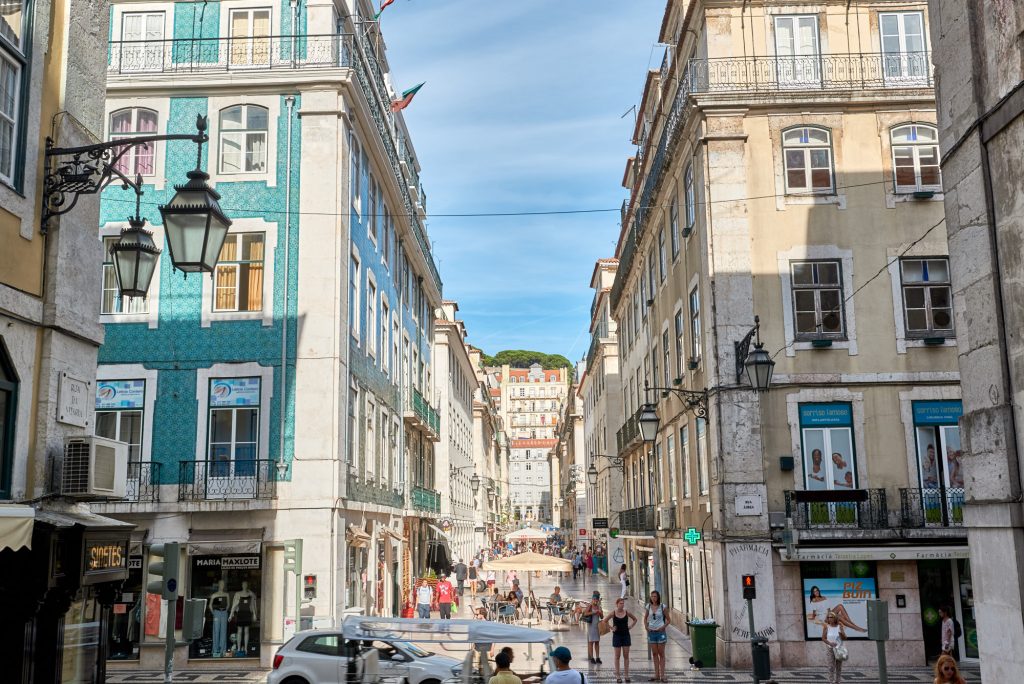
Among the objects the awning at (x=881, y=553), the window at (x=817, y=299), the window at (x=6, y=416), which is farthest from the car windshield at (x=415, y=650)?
the window at (x=817, y=299)

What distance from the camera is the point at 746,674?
1869 cm

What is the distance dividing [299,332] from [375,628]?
34.9 ft

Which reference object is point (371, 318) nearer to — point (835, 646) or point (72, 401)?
point (835, 646)

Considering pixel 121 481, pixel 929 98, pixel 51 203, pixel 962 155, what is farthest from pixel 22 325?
pixel 929 98

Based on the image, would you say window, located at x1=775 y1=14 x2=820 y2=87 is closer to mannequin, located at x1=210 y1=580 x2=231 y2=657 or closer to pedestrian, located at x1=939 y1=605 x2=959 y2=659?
pedestrian, located at x1=939 y1=605 x2=959 y2=659

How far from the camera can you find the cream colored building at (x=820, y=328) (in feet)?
64.3

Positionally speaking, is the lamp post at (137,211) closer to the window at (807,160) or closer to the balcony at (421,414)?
the window at (807,160)

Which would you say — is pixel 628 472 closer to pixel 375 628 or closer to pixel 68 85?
pixel 375 628

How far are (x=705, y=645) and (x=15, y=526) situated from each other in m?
15.2

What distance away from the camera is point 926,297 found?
68.2 feet

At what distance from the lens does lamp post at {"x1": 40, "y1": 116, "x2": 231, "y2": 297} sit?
743cm

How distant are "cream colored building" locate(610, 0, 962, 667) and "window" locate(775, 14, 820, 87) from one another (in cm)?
4

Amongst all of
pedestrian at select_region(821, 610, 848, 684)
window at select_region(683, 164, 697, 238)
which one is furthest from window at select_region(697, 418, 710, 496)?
pedestrian at select_region(821, 610, 848, 684)

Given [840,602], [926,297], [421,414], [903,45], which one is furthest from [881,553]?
[421,414]
